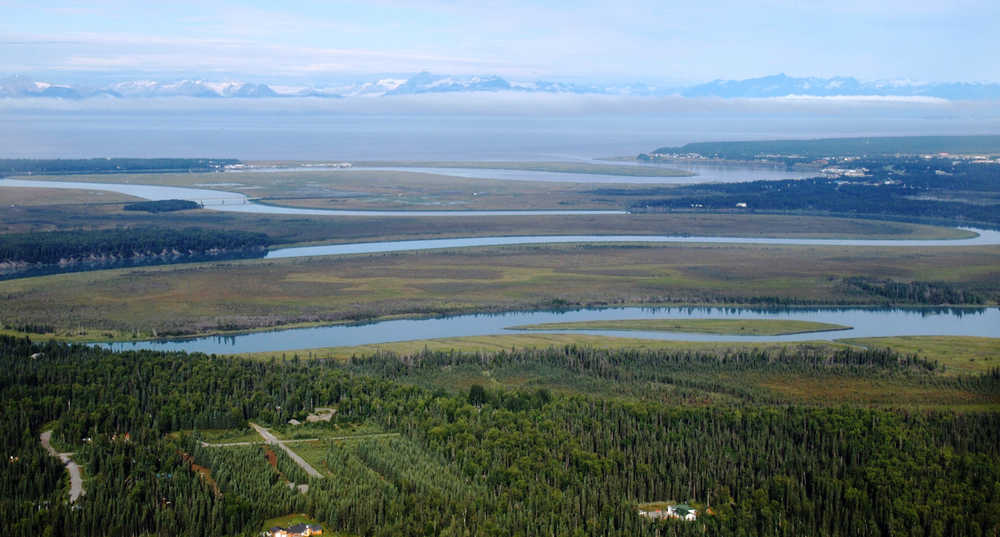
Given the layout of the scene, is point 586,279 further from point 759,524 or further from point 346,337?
point 759,524

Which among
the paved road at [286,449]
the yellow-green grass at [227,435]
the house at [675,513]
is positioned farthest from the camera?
the yellow-green grass at [227,435]

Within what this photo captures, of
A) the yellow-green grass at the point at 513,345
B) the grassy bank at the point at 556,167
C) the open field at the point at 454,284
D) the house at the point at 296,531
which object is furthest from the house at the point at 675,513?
the grassy bank at the point at 556,167

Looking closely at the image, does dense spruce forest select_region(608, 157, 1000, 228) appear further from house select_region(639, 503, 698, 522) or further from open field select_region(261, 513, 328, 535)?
open field select_region(261, 513, 328, 535)

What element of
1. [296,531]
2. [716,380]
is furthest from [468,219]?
[296,531]

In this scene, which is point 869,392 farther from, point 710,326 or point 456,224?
point 456,224

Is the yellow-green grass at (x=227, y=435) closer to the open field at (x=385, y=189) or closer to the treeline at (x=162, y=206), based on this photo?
the treeline at (x=162, y=206)

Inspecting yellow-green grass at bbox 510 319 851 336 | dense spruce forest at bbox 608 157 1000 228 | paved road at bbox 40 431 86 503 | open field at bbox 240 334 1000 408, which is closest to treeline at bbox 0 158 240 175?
dense spruce forest at bbox 608 157 1000 228
